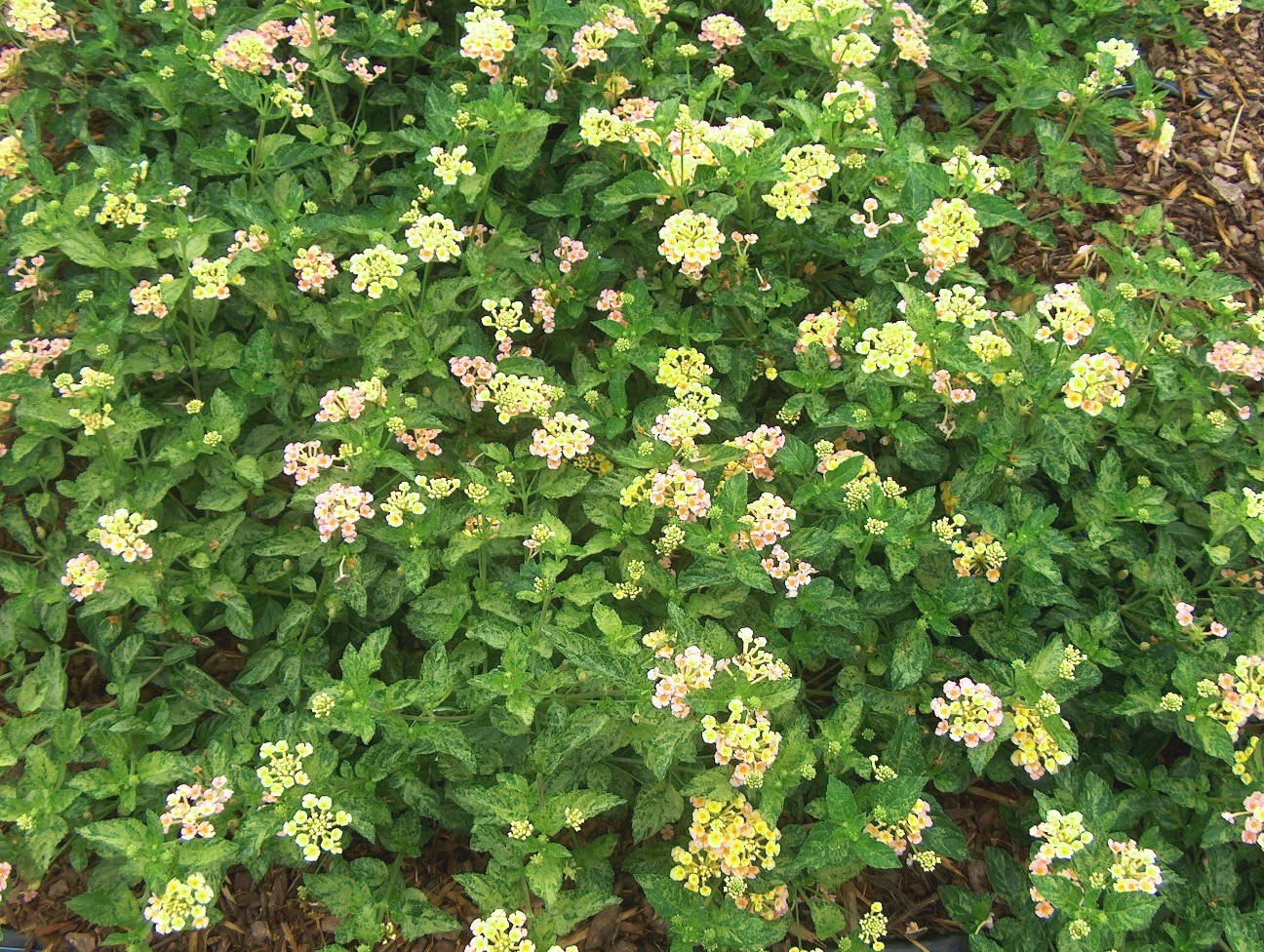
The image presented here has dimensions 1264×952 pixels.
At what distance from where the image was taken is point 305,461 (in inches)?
136

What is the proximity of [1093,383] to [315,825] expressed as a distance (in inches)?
114

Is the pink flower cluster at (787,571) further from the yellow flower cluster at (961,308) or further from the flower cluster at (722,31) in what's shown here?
the flower cluster at (722,31)

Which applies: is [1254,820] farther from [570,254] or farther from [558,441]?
[570,254]

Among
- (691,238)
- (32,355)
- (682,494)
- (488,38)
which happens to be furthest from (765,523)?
(32,355)

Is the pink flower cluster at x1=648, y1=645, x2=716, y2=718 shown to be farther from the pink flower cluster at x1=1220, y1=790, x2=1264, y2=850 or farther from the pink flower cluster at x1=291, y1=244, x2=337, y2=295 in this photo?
the pink flower cluster at x1=291, y1=244, x2=337, y2=295

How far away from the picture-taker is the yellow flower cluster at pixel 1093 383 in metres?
3.22

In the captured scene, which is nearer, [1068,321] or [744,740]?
[744,740]

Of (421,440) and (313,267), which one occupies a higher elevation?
(313,267)

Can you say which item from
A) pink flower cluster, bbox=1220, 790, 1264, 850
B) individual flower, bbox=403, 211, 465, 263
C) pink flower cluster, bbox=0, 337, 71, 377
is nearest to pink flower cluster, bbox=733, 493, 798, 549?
individual flower, bbox=403, 211, 465, 263

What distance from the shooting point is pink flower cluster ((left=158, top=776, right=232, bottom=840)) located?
2930 mm

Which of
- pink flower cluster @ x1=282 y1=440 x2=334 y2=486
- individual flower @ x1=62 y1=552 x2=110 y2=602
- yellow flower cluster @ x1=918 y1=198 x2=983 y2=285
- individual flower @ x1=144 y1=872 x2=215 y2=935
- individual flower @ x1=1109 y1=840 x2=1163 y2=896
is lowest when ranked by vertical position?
individual flower @ x1=144 y1=872 x2=215 y2=935

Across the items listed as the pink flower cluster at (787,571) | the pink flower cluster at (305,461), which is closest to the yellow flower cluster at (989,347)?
the pink flower cluster at (787,571)

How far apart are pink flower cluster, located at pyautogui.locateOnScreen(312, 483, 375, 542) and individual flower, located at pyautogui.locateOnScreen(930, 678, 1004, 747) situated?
2055 mm

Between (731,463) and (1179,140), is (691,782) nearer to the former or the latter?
(731,463)
